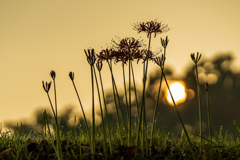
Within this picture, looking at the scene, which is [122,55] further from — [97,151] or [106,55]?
[97,151]

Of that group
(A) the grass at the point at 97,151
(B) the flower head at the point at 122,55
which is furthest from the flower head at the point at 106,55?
(A) the grass at the point at 97,151

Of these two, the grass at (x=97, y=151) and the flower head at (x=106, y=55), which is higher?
the flower head at (x=106, y=55)

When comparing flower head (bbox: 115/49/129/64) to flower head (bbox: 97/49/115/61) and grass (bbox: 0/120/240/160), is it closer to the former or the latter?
flower head (bbox: 97/49/115/61)

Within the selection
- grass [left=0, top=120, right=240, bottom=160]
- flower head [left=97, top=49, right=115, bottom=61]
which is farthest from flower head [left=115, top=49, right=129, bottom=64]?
grass [left=0, top=120, right=240, bottom=160]

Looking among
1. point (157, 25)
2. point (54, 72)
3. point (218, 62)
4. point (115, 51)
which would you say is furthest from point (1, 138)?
point (218, 62)

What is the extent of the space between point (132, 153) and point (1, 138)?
2.48 meters

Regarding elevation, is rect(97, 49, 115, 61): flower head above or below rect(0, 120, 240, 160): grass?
above

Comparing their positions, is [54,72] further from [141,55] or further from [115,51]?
[141,55]

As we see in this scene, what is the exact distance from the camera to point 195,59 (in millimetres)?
3467

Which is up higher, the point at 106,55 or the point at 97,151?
the point at 106,55

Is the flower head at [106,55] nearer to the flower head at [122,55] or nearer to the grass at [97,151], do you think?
the flower head at [122,55]

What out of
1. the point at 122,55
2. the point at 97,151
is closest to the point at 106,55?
the point at 122,55

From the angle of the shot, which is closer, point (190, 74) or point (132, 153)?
point (132, 153)

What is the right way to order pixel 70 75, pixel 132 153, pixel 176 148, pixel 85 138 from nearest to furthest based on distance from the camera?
pixel 70 75, pixel 132 153, pixel 176 148, pixel 85 138
